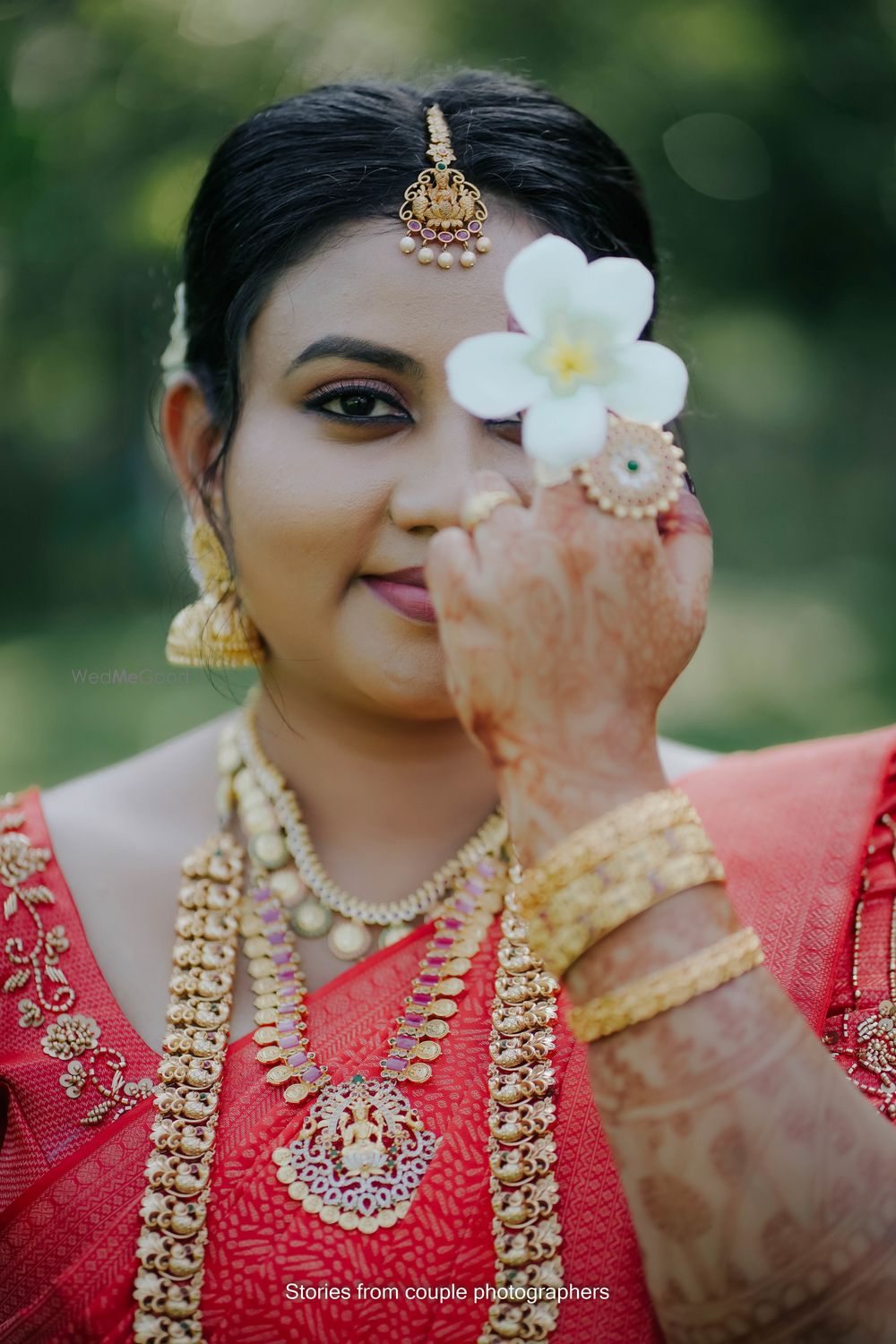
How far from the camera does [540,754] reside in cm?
109

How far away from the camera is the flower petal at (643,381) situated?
3.54 ft

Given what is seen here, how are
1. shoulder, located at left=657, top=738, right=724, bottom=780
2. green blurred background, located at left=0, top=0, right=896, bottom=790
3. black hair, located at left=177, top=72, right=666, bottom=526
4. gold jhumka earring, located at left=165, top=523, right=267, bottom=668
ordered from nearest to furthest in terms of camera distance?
black hair, located at left=177, top=72, right=666, bottom=526
gold jhumka earring, located at left=165, top=523, right=267, bottom=668
shoulder, located at left=657, top=738, right=724, bottom=780
green blurred background, located at left=0, top=0, right=896, bottom=790

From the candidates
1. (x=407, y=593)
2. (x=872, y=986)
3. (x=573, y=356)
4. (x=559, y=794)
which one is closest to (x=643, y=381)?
(x=573, y=356)

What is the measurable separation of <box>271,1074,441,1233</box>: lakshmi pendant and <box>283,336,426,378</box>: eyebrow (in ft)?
2.91

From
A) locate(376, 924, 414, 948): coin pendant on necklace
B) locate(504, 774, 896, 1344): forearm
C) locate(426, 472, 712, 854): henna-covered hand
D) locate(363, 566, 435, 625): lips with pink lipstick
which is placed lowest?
locate(504, 774, 896, 1344): forearm

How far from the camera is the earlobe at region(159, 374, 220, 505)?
5.98 ft

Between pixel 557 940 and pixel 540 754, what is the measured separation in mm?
168

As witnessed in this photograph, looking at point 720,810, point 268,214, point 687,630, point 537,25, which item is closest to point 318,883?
point 720,810

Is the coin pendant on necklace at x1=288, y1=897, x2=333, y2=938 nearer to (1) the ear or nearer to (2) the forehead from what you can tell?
(1) the ear

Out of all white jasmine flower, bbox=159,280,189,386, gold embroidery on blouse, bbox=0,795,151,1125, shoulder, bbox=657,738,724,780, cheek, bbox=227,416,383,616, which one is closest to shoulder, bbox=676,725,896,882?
shoulder, bbox=657,738,724,780

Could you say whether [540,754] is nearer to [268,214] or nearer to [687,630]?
[687,630]

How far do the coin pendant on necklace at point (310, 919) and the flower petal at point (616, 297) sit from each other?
99cm

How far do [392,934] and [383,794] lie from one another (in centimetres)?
21

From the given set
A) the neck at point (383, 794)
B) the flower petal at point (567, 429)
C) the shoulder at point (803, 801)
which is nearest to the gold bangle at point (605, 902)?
the flower petal at point (567, 429)
